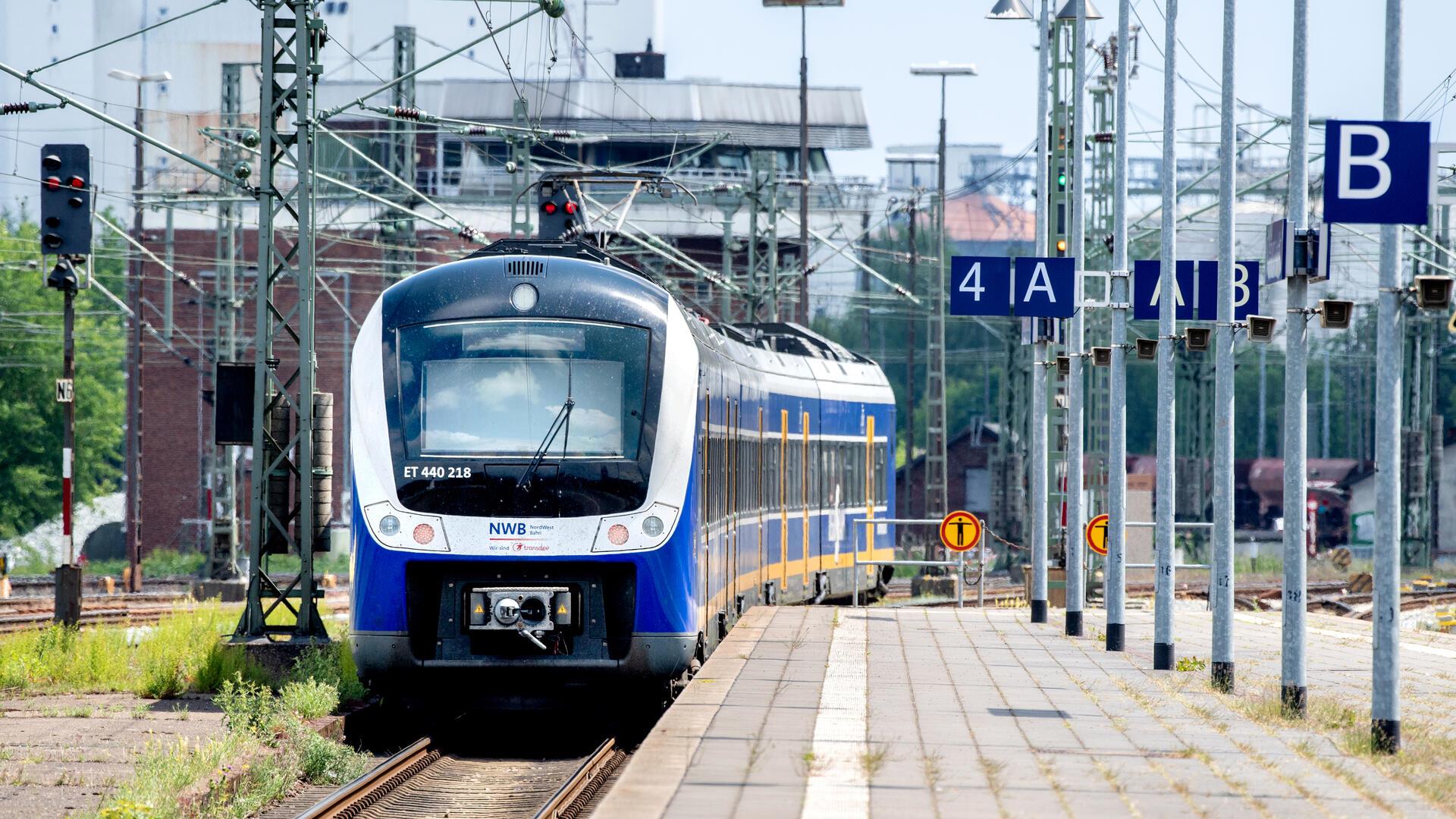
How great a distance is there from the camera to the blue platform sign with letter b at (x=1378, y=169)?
1014cm

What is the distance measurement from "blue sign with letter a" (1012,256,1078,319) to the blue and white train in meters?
5.36

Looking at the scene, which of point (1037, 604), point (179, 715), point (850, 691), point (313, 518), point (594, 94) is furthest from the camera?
point (594, 94)

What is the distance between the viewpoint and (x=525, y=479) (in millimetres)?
12828

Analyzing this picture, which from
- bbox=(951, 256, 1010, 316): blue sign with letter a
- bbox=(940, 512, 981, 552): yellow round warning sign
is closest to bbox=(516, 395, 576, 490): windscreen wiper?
bbox=(951, 256, 1010, 316): blue sign with letter a

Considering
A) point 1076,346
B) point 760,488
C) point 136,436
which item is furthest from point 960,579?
point 136,436

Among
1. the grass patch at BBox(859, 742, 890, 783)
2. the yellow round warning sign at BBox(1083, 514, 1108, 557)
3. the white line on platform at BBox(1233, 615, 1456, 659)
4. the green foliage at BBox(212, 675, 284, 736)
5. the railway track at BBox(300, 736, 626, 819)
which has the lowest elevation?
the white line on platform at BBox(1233, 615, 1456, 659)

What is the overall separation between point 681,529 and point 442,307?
2266 millimetres

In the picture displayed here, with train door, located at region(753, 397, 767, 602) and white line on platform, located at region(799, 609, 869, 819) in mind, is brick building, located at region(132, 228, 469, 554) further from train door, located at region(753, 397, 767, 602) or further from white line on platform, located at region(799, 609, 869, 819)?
white line on platform, located at region(799, 609, 869, 819)

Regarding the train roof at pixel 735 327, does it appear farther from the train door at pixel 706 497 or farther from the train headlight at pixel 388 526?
the train headlight at pixel 388 526

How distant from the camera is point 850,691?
499 inches

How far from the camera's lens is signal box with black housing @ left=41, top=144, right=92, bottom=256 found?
20.1 meters

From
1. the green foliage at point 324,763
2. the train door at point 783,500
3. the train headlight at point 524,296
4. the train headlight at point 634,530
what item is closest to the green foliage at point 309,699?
the green foliage at point 324,763

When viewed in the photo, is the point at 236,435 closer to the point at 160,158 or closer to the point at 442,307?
the point at 442,307

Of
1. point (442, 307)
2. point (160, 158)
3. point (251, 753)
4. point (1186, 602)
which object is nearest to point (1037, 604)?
point (1186, 602)
